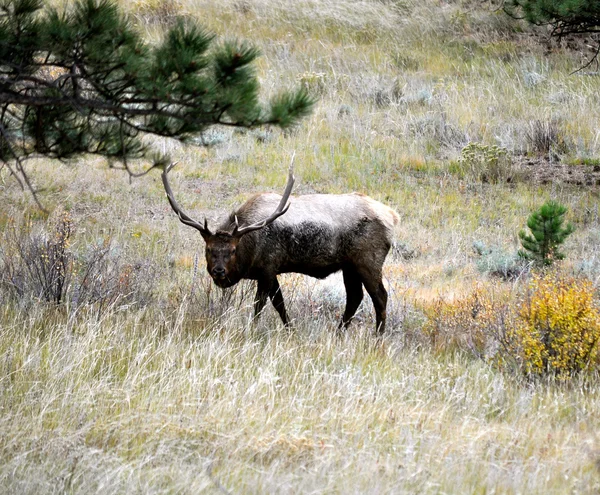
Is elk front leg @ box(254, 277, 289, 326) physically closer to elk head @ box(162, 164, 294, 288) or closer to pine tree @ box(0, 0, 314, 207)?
elk head @ box(162, 164, 294, 288)

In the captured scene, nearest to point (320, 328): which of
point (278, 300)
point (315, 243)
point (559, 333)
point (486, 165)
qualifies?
point (278, 300)

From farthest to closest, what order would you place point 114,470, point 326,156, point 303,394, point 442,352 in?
point 326,156
point 442,352
point 303,394
point 114,470

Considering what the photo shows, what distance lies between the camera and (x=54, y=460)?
4.79 meters

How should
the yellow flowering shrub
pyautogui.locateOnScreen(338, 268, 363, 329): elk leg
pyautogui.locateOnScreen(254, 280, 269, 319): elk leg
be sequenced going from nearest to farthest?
the yellow flowering shrub, pyautogui.locateOnScreen(254, 280, 269, 319): elk leg, pyautogui.locateOnScreen(338, 268, 363, 329): elk leg

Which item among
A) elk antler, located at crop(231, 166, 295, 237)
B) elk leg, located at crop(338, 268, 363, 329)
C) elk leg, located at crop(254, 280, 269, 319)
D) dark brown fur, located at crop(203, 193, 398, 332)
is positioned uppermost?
elk antler, located at crop(231, 166, 295, 237)

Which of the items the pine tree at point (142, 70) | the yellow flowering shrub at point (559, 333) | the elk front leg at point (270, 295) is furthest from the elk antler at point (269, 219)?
the pine tree at point (142, 70)

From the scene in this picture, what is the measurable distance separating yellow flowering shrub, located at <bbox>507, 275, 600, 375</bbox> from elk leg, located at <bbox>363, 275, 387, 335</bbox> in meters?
1.81

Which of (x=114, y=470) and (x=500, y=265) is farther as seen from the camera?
(x=500, y=265)

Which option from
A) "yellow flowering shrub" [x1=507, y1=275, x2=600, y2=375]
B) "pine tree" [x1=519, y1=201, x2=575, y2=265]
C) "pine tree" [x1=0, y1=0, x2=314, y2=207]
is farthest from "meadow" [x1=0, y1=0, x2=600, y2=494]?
"pine tree" [x1=0, y1=0, x2=314, y2=207]

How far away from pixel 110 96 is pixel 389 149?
11.2 metres

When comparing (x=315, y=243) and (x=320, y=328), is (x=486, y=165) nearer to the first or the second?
(x=315, y=243)

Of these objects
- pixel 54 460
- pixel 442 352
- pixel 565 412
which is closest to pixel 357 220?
pixel 442 352

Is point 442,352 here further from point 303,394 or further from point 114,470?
point 114,470

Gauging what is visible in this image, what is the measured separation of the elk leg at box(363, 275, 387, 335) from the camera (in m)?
8.60
